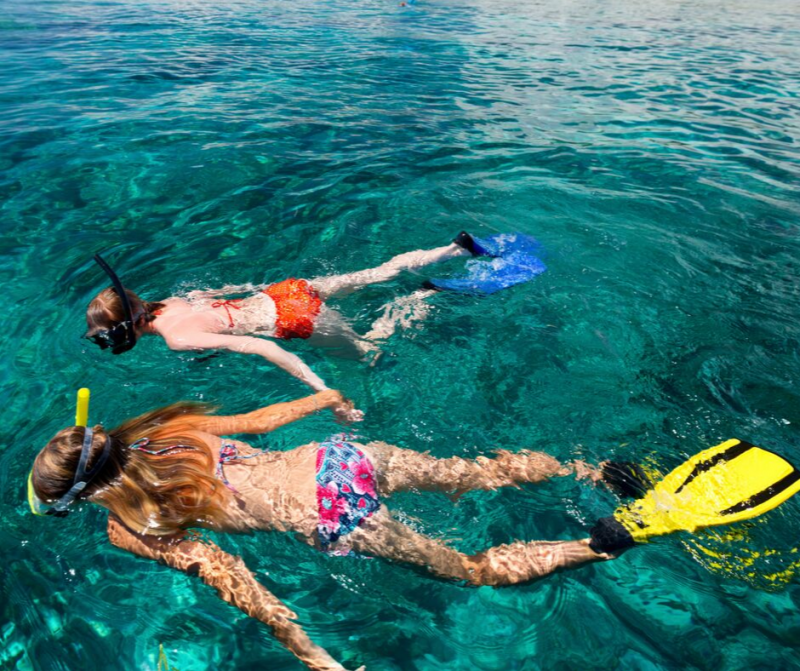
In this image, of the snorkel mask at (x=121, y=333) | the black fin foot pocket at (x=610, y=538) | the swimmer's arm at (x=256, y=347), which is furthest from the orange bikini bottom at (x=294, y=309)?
the black fin foot pocket at (x=610, y=538)

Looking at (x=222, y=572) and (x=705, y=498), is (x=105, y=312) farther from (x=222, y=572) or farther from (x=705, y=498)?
(x=705, y=498)

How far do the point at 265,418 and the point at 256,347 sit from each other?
2.64 feet

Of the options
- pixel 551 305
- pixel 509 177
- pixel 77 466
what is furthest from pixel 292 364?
pixel 509 177

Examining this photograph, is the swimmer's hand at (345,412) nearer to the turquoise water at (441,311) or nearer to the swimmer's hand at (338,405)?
the swimmer's hand at (338,405)

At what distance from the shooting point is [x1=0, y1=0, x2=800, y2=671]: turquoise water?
10.4ft

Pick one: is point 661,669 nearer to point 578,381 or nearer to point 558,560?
point 558,560

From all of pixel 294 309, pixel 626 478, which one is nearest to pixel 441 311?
pixel 294 309

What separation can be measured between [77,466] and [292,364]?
167cm

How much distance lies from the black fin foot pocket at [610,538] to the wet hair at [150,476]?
6.92ft

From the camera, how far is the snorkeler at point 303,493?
2660mm

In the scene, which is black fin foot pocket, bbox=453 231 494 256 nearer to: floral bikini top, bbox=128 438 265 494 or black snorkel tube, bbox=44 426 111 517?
floral bikini top, bbox=128 438 265 494

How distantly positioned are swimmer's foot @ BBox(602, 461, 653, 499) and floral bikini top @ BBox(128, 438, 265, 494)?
2270mm

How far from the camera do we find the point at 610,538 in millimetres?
3162

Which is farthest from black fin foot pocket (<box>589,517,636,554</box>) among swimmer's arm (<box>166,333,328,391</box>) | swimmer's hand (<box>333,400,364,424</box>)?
swimmer's arm (<box>166,333,328,391</box>)
